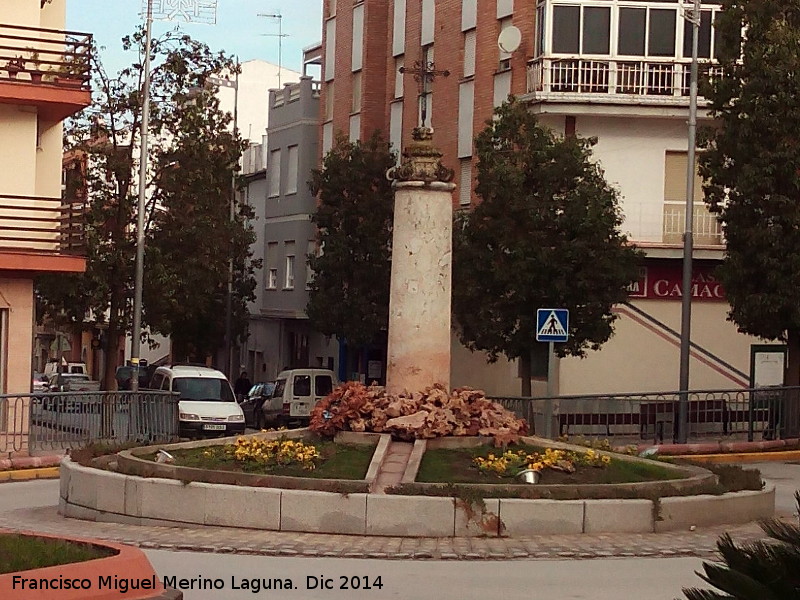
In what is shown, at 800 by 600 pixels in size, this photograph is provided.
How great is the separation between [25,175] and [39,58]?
7.73 feet

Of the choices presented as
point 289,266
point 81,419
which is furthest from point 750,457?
point 289,266

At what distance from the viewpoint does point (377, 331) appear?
4447 centimetres

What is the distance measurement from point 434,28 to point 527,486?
3017 centimetres

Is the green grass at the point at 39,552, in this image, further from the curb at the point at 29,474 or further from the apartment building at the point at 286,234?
the apartment building at the point at 286,234

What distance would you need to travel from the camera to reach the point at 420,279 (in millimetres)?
16656

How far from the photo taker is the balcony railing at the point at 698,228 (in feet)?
119

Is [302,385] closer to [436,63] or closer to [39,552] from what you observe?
[436,63]

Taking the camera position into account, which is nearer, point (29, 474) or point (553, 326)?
point (29, 474)

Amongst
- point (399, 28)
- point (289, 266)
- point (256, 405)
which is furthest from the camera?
point (289, 266)

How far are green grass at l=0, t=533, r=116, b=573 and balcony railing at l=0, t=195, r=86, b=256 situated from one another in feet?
63.9

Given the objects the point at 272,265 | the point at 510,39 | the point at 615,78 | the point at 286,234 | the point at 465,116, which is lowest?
the point at 272,265

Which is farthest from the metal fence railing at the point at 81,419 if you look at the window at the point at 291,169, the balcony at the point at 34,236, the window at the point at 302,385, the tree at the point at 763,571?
the window at the point at 291,169

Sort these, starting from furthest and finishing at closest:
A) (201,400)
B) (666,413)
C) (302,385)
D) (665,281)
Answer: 1. (302,385)
2. (665,281)
3. (201,400)
4. (666,413)

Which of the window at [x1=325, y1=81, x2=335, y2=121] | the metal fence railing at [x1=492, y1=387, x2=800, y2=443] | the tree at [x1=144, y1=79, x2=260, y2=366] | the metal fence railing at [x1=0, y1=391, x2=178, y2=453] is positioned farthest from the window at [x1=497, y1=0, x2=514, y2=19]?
the metal fence railing at [x1=0, y1=391, x2=178, y2=453]
